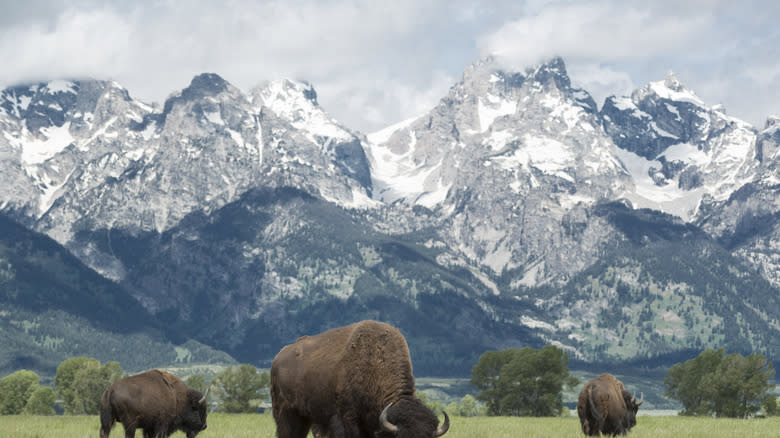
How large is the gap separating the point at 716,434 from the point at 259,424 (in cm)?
2463

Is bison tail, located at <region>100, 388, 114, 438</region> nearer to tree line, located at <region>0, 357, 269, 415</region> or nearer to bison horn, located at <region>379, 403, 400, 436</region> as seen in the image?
bison horn, located at <region>379, 403, 400, 436</region>

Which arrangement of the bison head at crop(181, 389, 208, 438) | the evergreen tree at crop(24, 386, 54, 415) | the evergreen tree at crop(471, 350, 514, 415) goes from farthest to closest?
the evergreen tree at crop(24, 386, 54, 415) → the evergreen tree at crop(471, 350, 514, 415) → the bison head at crop(181, 389, 208, 438)

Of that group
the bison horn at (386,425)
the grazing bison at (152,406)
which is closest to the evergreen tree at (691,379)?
the grazing bison at (152,406)

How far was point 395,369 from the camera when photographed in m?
21.4

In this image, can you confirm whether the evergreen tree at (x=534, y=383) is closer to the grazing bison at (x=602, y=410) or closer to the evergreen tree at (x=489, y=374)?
the evergreen tree at (x=489, y=374)

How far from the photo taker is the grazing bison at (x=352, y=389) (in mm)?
20203

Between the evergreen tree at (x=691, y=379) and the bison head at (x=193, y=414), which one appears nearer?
the bison head at (x=193, y=414)

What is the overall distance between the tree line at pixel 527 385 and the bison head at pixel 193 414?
8091 centimetres

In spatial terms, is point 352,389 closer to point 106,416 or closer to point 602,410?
point 106,416

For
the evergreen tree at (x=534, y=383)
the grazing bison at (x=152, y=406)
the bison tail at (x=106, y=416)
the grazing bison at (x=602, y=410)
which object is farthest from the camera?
the evergreen tree at (x=534, y=383)

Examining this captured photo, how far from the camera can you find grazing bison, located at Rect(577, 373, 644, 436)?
3678 centimetres

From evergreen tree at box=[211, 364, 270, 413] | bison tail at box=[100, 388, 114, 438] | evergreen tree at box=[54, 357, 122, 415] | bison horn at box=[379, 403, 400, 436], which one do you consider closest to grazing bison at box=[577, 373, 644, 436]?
bison horn at box=[379, 403, 400, 436]

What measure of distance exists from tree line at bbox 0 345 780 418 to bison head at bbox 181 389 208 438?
3185 inches

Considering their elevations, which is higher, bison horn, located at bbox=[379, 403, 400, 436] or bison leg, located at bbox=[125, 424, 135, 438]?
bison horn, located at bbox=[379, 403, 400, 436]
